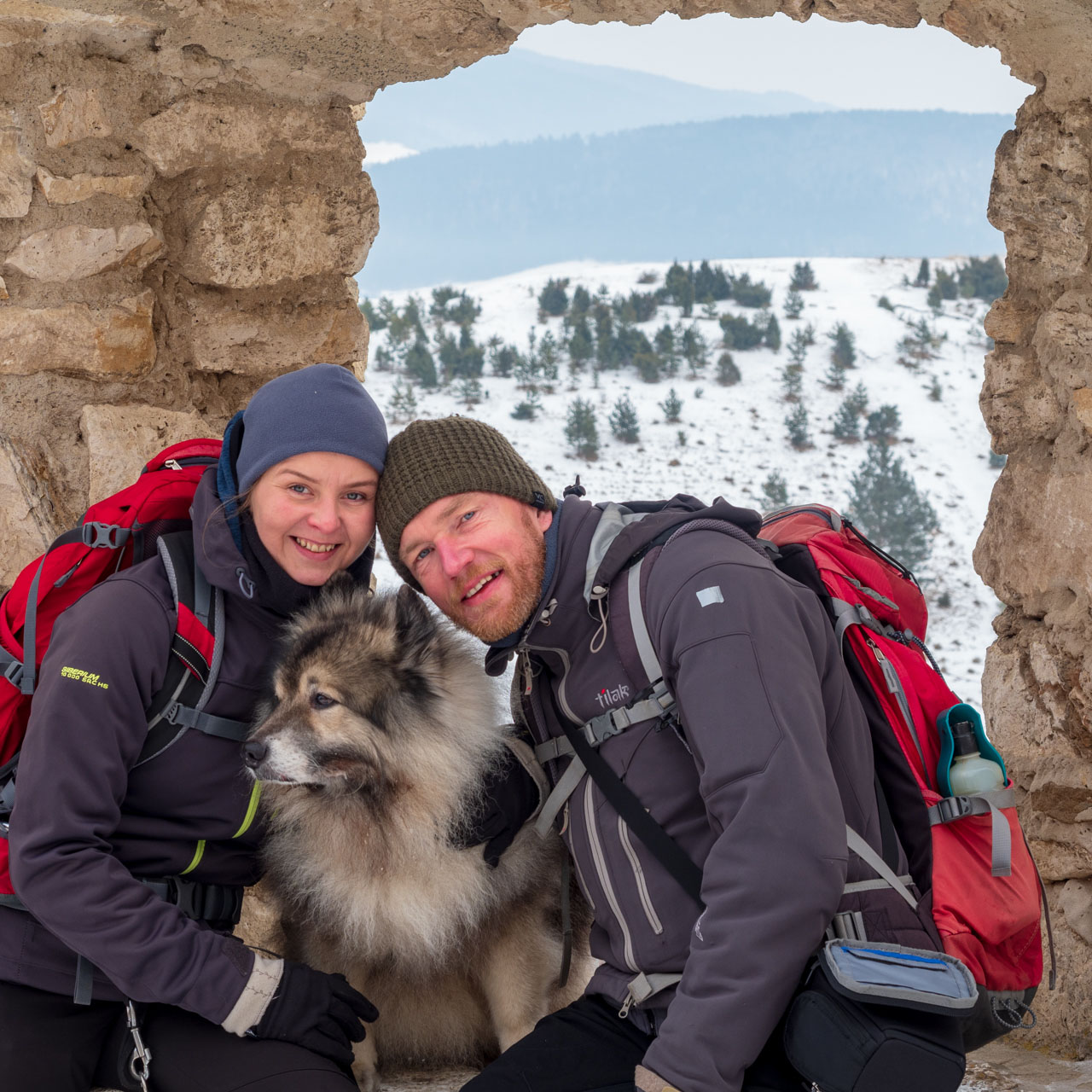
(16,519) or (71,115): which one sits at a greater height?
(71,115)

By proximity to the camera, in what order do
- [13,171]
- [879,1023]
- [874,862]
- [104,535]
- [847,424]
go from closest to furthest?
[879,1023] < [874,862] < [104,535] < [13,171] < [847,424]

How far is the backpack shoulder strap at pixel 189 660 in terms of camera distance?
6.77 feet

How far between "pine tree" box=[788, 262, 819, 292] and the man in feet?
48.7

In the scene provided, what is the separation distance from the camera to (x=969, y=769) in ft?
6.10

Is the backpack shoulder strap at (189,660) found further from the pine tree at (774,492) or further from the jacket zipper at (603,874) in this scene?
the pine tree at (774,492)

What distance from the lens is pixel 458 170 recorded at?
29.2 meters

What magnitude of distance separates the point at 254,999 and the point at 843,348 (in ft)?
43.6

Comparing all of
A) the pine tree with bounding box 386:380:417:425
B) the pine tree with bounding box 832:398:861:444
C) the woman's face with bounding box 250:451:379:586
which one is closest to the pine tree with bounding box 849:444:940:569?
the pine tree with bounding box 832:398:861:444

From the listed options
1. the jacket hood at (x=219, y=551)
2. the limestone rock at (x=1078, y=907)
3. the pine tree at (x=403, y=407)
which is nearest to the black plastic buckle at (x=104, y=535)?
the jacket hood at (x=219, y=551)

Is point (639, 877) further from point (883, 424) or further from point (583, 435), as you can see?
point (883, 424)

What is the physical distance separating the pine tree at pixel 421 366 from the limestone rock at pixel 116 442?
32.7 feet

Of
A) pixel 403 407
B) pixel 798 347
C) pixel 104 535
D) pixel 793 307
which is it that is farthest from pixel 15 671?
pixel 793 307

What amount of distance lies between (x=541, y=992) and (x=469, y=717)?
0.69 m

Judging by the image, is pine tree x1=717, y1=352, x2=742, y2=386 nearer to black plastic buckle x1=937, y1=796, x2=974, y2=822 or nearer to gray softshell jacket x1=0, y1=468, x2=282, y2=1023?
gray softshell jacket x1=0, y1=468, x2=282, y2=1023
